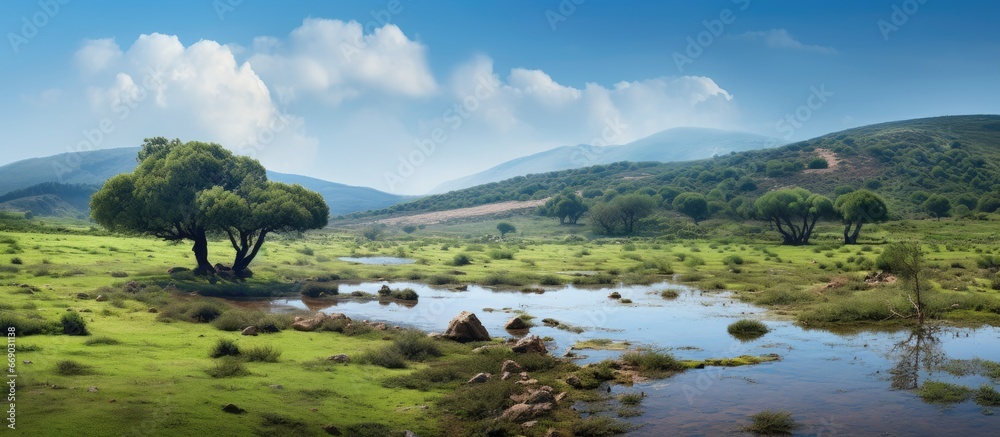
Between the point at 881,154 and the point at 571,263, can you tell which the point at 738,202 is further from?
the point at 571,263

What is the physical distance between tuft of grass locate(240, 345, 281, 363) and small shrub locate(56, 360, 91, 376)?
16.2ft

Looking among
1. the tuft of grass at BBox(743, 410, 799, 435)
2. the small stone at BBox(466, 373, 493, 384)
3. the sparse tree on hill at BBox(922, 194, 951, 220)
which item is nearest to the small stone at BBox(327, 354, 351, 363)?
the small stone at BBox(466, 373, 493, 384)

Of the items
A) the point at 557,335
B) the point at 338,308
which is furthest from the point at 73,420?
the point at 338,308

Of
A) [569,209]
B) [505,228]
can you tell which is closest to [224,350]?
[505,228]

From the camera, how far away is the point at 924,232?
93.4 metres

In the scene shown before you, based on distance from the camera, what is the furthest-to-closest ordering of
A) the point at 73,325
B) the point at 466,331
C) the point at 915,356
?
the point at 466,331 < the point at 915,356 < the point at 73,325

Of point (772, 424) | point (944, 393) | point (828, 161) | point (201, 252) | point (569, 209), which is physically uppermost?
point (828, 161)

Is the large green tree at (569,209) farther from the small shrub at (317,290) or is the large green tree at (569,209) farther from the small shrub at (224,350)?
the small shrub at (224,350)

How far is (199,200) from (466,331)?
2637cm

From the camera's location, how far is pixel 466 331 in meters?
27.9

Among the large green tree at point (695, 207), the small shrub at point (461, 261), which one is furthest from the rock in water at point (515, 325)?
the large green tree at point (695, 207)

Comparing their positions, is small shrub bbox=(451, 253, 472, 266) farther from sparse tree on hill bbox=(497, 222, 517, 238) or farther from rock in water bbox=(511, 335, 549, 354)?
sparse tree on hill bbox=(497, 222, 517, 238)

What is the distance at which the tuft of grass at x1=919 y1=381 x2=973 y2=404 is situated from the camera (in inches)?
759

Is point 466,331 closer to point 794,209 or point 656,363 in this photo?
point 656,363
